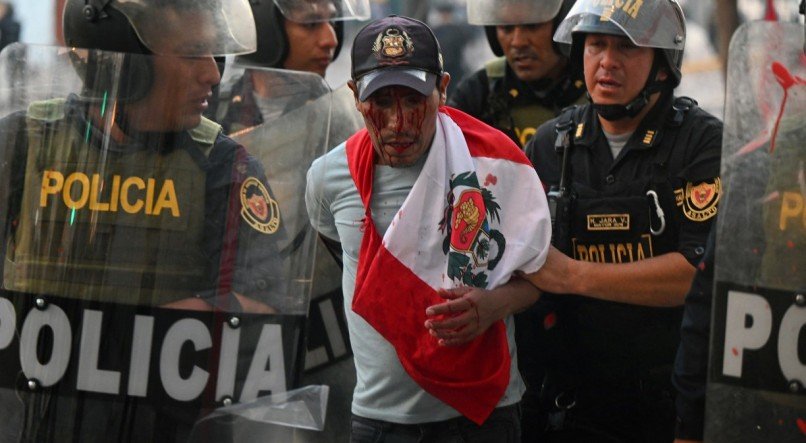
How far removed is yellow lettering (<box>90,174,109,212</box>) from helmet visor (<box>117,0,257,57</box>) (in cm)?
42

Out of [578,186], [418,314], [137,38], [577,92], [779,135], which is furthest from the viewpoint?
[577,92]

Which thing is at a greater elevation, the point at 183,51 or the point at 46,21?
the point at 46,21

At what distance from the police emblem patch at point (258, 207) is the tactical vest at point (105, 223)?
12cm

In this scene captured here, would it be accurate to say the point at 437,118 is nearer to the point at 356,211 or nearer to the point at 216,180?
the point at 356,211

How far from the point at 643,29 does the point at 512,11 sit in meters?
1.47

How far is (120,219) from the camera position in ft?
11.6

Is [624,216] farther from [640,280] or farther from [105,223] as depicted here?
[105,223]

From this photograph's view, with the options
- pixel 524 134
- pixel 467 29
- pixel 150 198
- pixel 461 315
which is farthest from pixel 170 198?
pixel 467 29

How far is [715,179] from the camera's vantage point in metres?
3.93

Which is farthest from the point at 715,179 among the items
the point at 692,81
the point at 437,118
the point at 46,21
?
the point at 692,81

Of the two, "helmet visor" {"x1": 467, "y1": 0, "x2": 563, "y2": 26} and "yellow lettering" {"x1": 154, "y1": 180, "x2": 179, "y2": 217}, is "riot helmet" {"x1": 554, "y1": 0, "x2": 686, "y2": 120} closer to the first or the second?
"helmet visor" {"x1": 467, "y1": 0, "x2": 563, "y2": 26}

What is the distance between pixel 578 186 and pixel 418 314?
0.82 m

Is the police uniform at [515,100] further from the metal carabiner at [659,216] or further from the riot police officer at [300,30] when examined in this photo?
the metal carabiner at [659,216]

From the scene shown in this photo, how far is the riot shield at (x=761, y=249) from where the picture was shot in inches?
119
